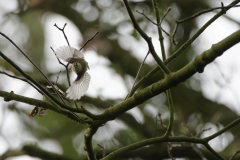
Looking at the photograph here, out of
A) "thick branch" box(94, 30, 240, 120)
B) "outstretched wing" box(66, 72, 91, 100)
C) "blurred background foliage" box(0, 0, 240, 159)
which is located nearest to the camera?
"thick branch" box(94, 30, 240, 120)

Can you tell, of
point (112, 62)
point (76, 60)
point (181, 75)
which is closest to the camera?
point (181, 75)

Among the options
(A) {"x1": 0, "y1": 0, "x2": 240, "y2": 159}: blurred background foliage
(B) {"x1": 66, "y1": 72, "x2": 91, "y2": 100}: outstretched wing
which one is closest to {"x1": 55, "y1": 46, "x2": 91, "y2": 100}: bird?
(B) {"x1": 66, "y1": 72, "x2": 91, "y2": 100}: outstretched wing

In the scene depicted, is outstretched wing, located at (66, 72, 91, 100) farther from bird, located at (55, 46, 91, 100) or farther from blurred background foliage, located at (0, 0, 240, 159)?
blurred background foliage, located at (0, 0, 240, 159)

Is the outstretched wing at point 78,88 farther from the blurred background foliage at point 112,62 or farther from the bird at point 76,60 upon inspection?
the blurred background foliage at point 112,62

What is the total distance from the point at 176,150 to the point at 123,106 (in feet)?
3.74

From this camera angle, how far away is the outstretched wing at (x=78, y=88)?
789 mm

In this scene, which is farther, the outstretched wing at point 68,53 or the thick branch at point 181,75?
the outstretched wing at point 68,53

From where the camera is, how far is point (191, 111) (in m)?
2.38

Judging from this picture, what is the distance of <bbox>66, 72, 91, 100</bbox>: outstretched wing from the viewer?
79 centimetres

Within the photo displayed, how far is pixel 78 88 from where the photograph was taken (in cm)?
81

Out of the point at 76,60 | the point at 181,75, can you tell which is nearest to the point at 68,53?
the point at 76,60

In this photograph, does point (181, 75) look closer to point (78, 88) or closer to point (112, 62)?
point (78, 88)

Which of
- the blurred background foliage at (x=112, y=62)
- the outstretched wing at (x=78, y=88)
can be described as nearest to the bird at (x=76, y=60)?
the outstretched wing at (x=78, y=88)

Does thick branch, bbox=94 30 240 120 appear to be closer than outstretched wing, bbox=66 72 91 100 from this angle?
Yes
